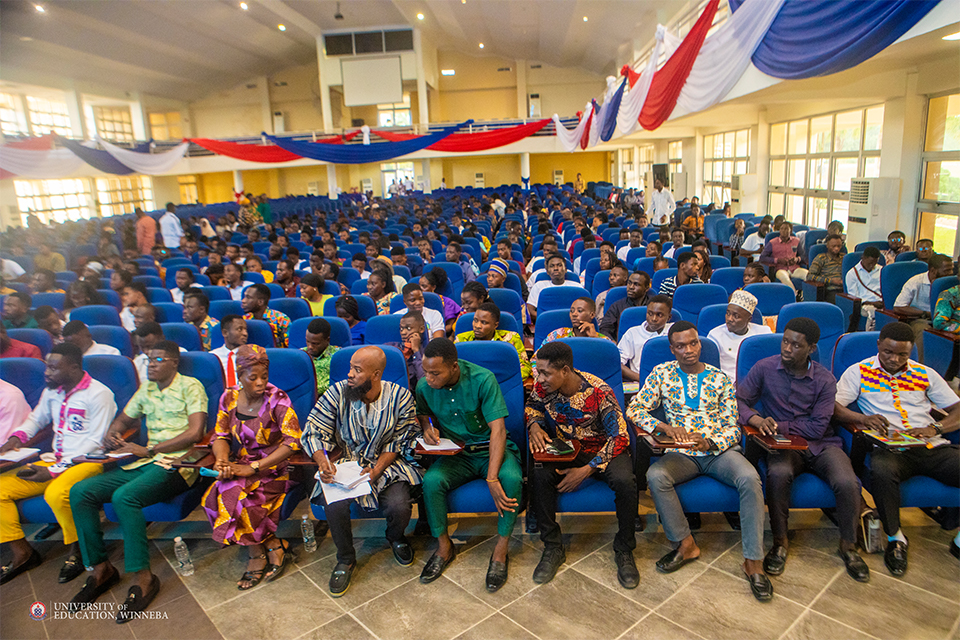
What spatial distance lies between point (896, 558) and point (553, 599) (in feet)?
5.15

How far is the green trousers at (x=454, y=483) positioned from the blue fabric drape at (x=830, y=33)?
3295 millimetres

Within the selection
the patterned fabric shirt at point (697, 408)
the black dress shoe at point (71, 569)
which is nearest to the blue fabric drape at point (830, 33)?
the patterned fabric shirt at point (697, 408)

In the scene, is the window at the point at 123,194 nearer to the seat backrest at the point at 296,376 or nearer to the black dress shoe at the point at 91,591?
the seat backrest at the point at 296,376

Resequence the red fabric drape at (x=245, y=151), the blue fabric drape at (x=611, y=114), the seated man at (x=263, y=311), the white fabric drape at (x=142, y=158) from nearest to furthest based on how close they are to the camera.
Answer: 1. the seated man at (x=263, y=311)
2. the blue fabric drape at (x=611, y=114)
3. the white fabric drape at (x=142, y=158)
4. the red fabric drape at (x=245, y=151)

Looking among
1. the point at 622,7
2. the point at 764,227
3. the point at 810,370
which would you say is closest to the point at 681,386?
the point at 810,370

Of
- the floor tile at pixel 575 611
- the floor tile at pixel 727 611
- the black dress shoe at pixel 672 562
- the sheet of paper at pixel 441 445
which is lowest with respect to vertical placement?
the floor tile at pixel 575 611

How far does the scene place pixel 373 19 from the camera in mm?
21953

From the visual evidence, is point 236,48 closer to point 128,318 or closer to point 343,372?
point 128,318

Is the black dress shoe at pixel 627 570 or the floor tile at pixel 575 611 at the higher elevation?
the black dress shoe at pixel 627 570

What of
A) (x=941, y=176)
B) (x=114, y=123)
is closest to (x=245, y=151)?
(x=114, y=123)

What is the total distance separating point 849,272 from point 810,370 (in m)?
3.64

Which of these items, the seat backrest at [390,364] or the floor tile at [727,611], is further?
the seat backrest at [390,364]

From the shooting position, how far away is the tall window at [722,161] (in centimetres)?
1363

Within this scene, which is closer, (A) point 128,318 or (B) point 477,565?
(B) point 477,565
